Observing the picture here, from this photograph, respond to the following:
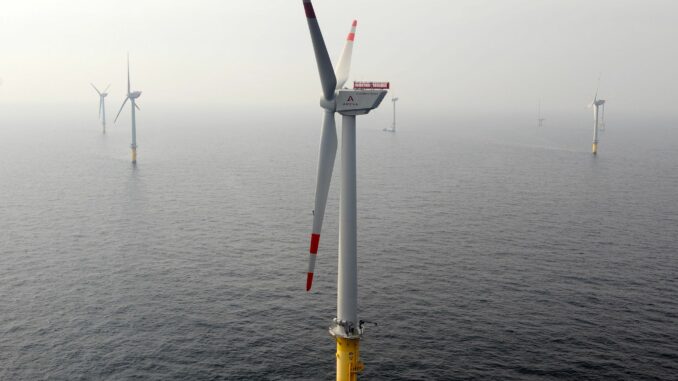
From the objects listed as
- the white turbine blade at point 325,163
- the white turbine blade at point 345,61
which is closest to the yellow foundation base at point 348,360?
the white turbine blade at point 325,163

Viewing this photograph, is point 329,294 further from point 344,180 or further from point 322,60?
point 322,60

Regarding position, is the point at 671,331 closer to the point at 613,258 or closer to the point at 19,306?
the point at 613,258

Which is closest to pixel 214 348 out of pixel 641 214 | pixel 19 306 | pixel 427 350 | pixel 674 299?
→ pixel 427 350

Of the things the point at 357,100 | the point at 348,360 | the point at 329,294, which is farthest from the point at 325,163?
the point at 329,294

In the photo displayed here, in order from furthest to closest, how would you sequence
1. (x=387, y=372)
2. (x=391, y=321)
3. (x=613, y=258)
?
(x=613, y=258), (x=391, y=321), (x=387, y=372)

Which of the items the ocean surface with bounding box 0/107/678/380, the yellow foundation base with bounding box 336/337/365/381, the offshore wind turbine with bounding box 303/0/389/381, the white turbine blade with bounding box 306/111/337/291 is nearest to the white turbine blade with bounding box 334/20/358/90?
the offshore wind turbine with bounding box 303/0/389/381

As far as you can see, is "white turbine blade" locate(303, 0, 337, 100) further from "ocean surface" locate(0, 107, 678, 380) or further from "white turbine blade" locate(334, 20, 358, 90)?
"ocean surface" locate(0, 107, 678, 380)
